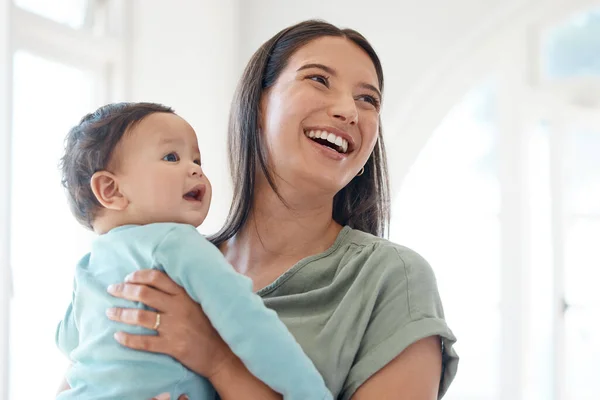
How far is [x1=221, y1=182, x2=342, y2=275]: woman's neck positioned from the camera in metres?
1.56

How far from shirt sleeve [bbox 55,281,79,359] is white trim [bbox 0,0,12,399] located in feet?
3.99

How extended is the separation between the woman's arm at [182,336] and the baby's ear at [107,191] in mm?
139

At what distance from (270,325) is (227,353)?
0.39ft

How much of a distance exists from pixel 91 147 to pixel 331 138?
464mm

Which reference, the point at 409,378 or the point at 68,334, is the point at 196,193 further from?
the point at 409,378

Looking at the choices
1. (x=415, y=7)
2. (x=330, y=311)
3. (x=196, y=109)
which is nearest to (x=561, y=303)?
(x=415, y=7)

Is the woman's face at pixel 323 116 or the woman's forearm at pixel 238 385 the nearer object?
the woman's forearm at pixel 238 385

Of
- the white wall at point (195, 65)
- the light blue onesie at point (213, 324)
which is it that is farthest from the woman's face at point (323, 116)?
the white wall at point (195, 65)

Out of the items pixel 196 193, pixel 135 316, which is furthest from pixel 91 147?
pixel 135 316

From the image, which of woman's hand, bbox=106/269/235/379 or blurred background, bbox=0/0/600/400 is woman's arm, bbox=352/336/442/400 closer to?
woman's hand, bbox=106/269/235/379

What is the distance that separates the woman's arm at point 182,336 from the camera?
1.17 meters

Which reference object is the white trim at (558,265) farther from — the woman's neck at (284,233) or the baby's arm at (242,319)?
the baby's arm at (242,319)

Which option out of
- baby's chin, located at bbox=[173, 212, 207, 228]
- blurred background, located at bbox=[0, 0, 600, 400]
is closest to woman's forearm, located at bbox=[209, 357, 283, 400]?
baby's chin, located at bbox=[173, 212, 207, 228]

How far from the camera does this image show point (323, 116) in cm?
150
